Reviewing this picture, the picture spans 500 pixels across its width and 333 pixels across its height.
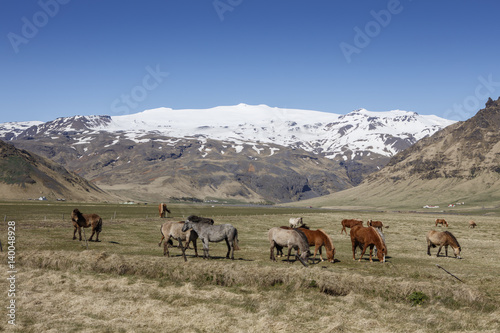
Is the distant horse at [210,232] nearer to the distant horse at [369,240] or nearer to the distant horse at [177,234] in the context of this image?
the distant horse at [177,234]

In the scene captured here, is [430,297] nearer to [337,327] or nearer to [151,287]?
[337,327]

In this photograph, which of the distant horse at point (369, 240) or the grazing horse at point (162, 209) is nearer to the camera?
the distant horse at point (369, 240)

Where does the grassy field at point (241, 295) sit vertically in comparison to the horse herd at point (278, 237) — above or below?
below

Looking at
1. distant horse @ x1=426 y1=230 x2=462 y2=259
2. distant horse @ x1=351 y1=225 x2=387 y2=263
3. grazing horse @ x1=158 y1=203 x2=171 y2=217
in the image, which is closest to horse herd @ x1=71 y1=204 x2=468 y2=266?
distant horse @ x1=351 y1=225 x2=387 y2=263

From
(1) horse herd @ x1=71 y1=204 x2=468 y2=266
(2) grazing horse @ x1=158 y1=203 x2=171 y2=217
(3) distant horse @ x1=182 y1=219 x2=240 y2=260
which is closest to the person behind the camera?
(1) horse herd @ x1=71 y1=204 x2=468 y2=266

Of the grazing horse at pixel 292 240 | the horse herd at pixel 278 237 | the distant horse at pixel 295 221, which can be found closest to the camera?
the grazing horse at pixel 292 240

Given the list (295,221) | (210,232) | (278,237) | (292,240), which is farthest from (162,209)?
(292,240)

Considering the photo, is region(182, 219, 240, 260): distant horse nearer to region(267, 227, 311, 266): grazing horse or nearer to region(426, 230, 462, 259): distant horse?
region(267, 227, 311, 266): grazing horse

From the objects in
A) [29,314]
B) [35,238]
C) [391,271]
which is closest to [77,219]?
[35,238]

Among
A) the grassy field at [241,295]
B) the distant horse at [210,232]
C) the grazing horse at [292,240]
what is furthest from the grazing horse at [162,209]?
the grazing horse at [292,240]

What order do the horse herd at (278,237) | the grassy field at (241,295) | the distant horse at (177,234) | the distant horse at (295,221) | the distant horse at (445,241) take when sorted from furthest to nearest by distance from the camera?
the distant horse at (295,221) < the distant horse at (445,241) < the distant horse at (177,234) < the horse herd at (278,237) < the grassy field at (241,295)

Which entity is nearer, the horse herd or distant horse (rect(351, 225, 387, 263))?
the horse herd

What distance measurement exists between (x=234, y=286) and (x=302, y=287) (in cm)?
373

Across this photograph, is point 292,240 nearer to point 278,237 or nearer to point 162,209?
point 278,237
